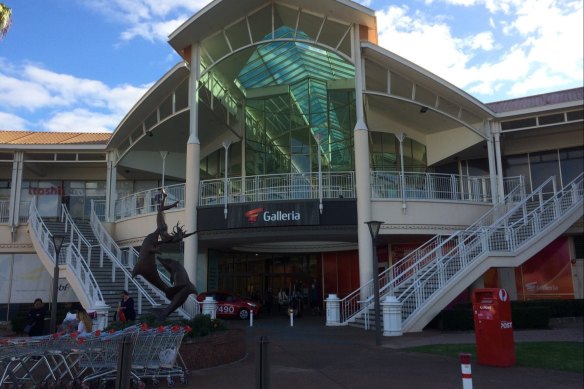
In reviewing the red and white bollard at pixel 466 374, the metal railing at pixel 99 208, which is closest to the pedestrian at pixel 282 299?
the metal railing at pixel 99 208

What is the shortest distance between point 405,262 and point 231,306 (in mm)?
8221

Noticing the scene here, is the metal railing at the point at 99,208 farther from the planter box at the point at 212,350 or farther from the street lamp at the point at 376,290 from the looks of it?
the planter box at the point at 212,350

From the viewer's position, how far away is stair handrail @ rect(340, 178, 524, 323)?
19.0 metres

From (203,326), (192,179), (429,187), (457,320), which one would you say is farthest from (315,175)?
(203,326)

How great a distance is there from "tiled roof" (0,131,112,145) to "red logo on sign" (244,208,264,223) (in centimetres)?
1129

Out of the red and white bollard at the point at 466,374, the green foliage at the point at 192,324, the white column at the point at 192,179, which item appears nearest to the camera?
the red and white bollard at the point at 466,374

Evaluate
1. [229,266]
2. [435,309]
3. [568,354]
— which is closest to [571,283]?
[435,309]

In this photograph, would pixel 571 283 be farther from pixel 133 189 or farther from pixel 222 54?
pixel 133 189

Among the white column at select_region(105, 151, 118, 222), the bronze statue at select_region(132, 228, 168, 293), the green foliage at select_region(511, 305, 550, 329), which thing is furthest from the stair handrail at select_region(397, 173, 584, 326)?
the white column at select_region(105, 151, 118, 222)

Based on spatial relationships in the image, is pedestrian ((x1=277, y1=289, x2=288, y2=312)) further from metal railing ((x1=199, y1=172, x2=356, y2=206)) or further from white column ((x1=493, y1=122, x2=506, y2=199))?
white column ((x1=493, y1=122, x2=506, y2=199))

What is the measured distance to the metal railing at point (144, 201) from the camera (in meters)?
23.7

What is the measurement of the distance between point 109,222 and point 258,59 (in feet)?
36.0

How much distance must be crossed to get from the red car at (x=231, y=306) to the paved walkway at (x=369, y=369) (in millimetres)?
8791

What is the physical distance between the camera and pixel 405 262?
2039cm
